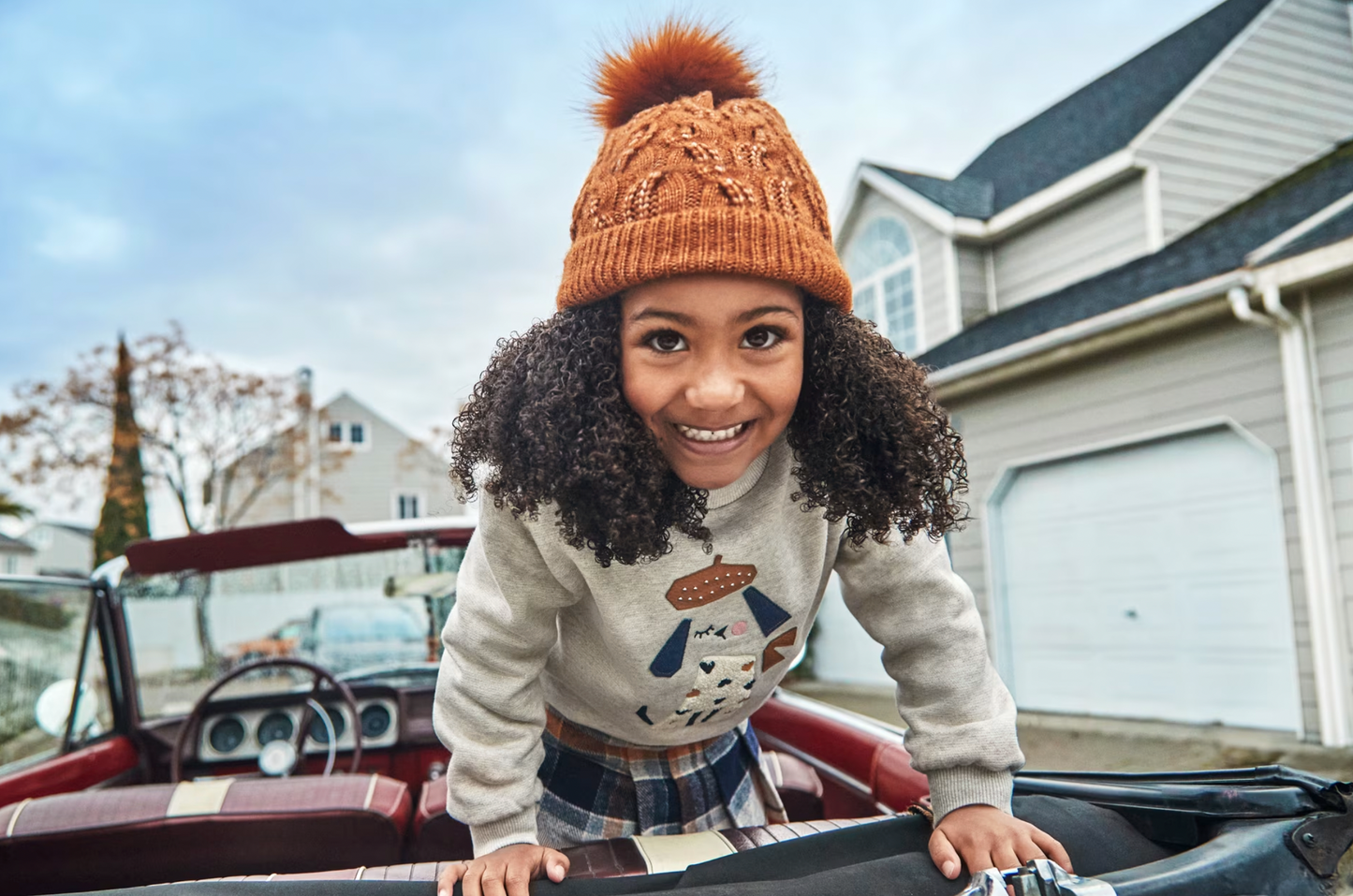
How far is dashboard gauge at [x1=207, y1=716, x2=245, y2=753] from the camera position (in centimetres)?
276

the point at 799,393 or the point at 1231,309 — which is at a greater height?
the point at 1231,309

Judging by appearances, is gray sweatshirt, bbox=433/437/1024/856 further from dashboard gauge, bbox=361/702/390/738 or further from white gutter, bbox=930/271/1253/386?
white gutter, bbox=930/271/1253/386

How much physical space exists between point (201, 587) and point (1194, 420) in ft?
20.2

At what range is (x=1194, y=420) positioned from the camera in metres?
6.41

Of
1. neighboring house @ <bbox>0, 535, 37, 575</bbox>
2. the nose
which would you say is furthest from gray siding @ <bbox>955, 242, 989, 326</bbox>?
neighboring house @ <bbox>0, 535, 37, 575</bbox>

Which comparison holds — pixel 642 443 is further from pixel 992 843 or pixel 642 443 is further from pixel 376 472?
pixel 376 472

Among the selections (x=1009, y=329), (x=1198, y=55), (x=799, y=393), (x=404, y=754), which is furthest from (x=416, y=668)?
(x=1198, y=55)

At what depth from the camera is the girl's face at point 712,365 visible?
1.27 metres

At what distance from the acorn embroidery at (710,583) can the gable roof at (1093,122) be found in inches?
331

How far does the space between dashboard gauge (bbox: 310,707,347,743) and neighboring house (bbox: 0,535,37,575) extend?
40076 millimetres

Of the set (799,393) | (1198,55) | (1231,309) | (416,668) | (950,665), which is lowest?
(416,668)

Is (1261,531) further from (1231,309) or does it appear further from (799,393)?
(799,393)

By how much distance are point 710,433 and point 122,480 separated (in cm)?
1938

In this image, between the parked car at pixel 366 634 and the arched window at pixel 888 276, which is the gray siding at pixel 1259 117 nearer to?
the arched window at pixel 888 276
